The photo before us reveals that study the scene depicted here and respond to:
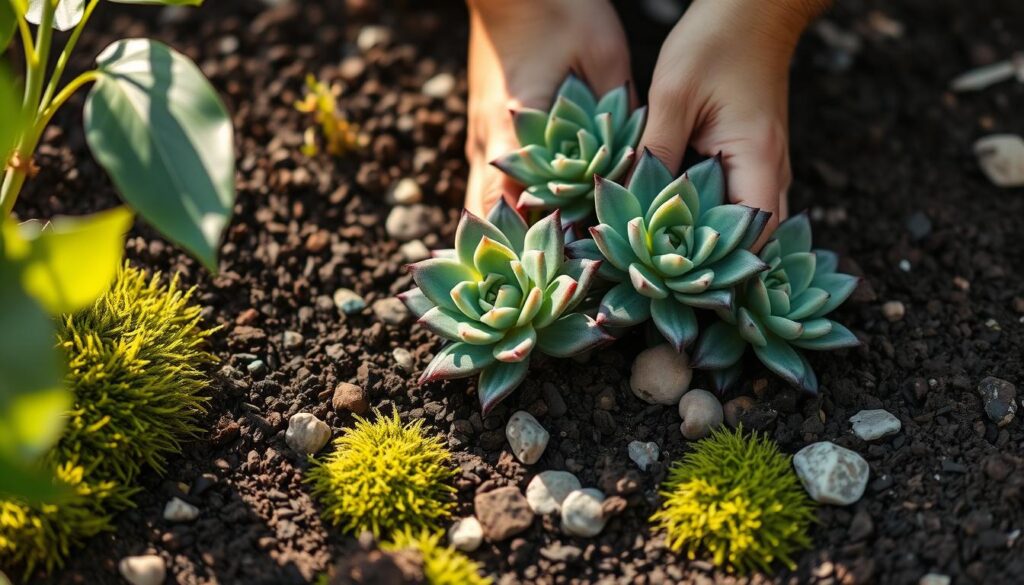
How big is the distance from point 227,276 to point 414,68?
762 millimetres

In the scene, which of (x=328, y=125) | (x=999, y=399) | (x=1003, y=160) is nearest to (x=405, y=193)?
(x=328, y=125)

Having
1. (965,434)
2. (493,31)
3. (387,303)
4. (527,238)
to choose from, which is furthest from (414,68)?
(965,434)

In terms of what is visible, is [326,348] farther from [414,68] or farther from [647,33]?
[647,33]

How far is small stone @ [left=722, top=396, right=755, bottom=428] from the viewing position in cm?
168

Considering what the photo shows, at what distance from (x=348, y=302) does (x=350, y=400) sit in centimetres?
27

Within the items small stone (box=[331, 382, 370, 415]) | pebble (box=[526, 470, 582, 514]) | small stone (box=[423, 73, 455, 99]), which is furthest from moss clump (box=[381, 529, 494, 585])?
small stone (box=[423, 73, 455, 99])

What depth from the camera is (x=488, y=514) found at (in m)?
1.56

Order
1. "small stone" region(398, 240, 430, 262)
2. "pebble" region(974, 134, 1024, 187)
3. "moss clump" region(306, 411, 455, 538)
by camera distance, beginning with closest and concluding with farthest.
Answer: "moss clump" region(306, 411, 455, 538), "small stone" region(398, 240, 430, 262), "pebble" region(974, 134, 1024, 187)

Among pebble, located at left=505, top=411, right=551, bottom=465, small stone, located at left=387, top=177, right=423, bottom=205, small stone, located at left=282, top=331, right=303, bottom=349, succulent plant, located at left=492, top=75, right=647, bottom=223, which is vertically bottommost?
pebble, located at left=505, top=411, right=551, bottom=465

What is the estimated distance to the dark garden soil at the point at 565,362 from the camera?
5.04 feet

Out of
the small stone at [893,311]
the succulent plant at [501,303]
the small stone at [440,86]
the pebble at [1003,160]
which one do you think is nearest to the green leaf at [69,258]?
the succulent plant at [501,303]

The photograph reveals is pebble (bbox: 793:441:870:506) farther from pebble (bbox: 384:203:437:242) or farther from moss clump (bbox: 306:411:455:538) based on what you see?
pebble (bbox: 384:203:437:242)

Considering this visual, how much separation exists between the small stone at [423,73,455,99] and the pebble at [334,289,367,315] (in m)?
0.61

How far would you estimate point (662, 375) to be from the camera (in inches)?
66.8
